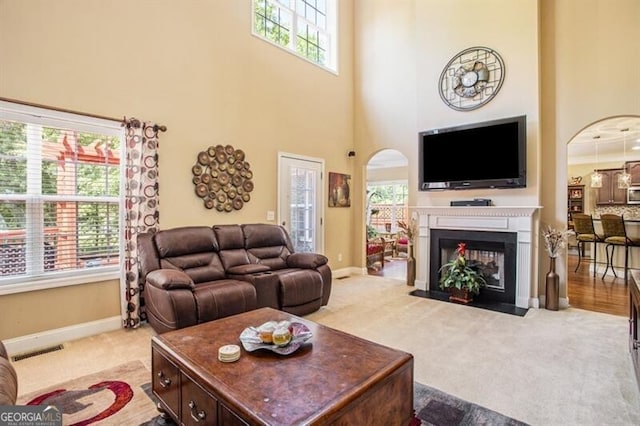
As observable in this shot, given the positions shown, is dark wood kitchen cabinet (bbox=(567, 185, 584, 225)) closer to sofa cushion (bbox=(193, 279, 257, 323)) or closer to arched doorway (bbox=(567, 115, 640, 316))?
arched doorway (bbox=(567, 115, 640, 316))

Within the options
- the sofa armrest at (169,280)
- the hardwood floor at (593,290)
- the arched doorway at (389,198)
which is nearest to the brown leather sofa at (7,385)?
the sofa armrest at (169,280)

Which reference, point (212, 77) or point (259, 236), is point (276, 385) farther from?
point (212, 77)

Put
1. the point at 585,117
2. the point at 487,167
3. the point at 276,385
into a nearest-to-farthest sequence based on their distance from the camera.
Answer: the point at 276,385
the point at 585,117
the point at 487,167

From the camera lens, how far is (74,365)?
108 inches

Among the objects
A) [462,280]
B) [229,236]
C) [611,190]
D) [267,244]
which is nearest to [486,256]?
[462,280]

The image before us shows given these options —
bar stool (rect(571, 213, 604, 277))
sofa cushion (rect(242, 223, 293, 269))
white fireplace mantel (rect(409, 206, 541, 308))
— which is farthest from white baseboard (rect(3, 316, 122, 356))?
bar stool (rect(571, 213, 604, 277))

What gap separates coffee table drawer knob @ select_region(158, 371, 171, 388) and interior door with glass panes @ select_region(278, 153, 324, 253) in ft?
11.2

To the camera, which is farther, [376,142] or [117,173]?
[376,142]

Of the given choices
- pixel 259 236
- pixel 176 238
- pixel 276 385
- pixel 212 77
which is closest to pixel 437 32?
pixel 212 77

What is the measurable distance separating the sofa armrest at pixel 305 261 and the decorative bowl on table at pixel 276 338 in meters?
2.24

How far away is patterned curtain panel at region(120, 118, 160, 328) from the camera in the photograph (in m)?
3.58

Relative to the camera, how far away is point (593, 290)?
506 cm

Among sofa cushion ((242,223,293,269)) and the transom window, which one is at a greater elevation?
the transom window

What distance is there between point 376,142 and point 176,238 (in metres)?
4.02
